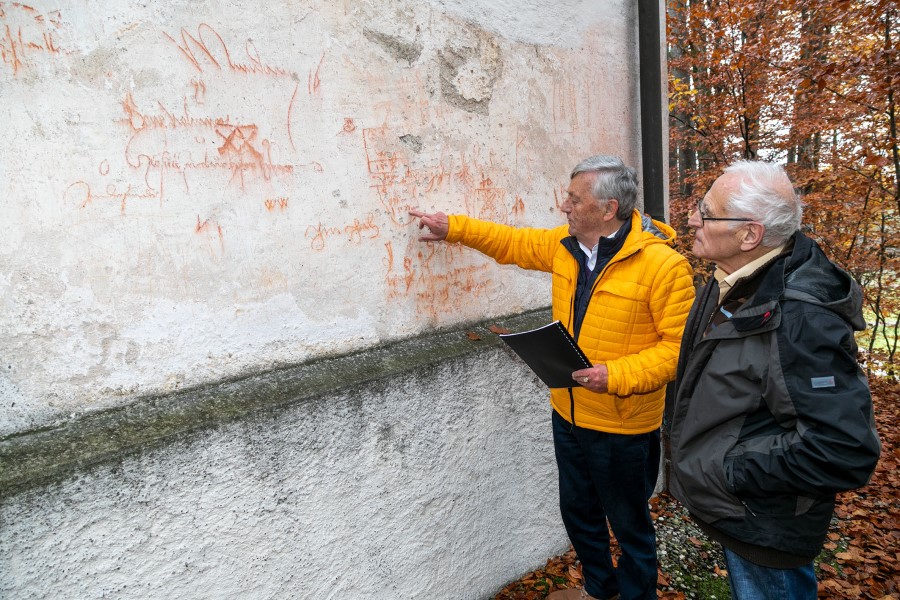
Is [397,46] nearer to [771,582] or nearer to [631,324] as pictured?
[631,324]

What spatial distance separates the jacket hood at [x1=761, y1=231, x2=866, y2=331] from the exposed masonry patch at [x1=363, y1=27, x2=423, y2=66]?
192cm

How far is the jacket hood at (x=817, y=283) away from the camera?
166 cm

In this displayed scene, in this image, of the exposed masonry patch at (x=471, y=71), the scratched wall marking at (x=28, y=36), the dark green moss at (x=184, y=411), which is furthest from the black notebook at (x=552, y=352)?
the scratched wall marking at (x=28, y=36)

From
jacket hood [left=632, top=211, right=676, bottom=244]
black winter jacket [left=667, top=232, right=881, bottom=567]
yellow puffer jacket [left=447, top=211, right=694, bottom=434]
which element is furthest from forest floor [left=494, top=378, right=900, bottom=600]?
jacket hood [left=632, top=211, right=676, bottom=244]

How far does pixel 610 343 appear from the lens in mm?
2504

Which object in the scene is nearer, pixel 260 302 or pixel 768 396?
pixel 768 396

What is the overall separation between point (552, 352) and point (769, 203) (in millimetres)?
962

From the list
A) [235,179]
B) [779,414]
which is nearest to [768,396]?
[779,414]

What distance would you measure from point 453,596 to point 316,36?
110 inches

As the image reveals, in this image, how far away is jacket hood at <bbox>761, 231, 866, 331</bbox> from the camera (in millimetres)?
1663

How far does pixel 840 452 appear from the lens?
1589 millimetres

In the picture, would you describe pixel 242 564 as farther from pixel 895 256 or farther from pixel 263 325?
pixel 895 256

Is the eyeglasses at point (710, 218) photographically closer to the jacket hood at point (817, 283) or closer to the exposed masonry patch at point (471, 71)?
the jacket hood at point (817, 283)

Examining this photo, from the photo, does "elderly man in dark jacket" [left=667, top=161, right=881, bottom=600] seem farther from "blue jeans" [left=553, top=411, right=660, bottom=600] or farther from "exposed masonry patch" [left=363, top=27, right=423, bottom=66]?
"exposed masonry patch" [left=363, top=27, right=423, bottom=66]
